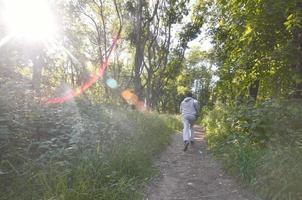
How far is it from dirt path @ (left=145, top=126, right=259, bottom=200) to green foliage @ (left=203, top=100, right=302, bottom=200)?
33cm

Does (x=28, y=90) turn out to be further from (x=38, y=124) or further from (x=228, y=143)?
(x=228, y=143)

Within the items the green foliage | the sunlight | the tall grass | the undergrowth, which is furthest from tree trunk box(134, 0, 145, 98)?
the undergrowth

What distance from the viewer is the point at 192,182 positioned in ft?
23.1

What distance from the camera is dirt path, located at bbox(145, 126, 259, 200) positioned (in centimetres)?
609

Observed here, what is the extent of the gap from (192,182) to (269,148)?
68.7 inches

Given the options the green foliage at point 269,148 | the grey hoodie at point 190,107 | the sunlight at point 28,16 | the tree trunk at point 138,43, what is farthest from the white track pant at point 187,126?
the sunlight at point 28,16

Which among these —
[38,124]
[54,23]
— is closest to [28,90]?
[38,124]

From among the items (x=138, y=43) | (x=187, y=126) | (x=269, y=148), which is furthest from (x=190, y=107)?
(x=138, y=43)

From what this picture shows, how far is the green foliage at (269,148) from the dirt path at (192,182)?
33cm

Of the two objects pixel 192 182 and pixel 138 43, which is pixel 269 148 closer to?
pixel 192 182

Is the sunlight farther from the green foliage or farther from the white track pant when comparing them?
the green foliage

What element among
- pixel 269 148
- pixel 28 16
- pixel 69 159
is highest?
pixel 28 16

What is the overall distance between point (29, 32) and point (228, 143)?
32.6 feet

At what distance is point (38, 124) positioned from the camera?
23.2 ft
